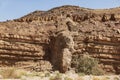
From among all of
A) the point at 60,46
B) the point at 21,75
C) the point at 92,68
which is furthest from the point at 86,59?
the point at 21,75

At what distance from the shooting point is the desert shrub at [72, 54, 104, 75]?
46.0 meters

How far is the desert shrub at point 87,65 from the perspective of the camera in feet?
151

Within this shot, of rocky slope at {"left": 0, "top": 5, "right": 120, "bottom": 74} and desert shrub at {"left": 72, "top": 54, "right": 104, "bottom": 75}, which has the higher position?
rocky slope at {"left": 0, "top": 5, "right": 120, "bottom": 74}

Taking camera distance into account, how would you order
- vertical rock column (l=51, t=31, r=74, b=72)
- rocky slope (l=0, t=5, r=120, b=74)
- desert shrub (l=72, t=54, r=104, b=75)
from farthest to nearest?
rocky slope (l=0, t=5, r=120, b=74) → vertical rock column (l=51, t=31, r=74, b=72) → desert shrub (l=72, t=54, r=104, b=75)

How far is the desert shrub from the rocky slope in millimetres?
1076

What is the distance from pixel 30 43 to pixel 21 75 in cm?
2281

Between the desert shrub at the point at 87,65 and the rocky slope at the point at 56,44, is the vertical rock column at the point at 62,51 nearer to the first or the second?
the rocky slope at the point at 56,44

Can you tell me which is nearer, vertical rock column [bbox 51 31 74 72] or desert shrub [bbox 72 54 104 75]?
desert shrub [bbox 72 54 104 75]

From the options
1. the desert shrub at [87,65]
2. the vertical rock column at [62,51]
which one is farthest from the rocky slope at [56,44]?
the desert shrub at [87,65]

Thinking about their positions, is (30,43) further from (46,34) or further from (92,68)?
(92,68)

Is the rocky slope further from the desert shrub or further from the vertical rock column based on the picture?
the desert shrub

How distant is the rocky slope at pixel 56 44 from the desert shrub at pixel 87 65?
1.08m

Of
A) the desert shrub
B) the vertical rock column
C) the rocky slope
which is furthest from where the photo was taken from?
the rocky slope

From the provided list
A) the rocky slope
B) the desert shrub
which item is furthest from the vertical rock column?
the desert shrub
